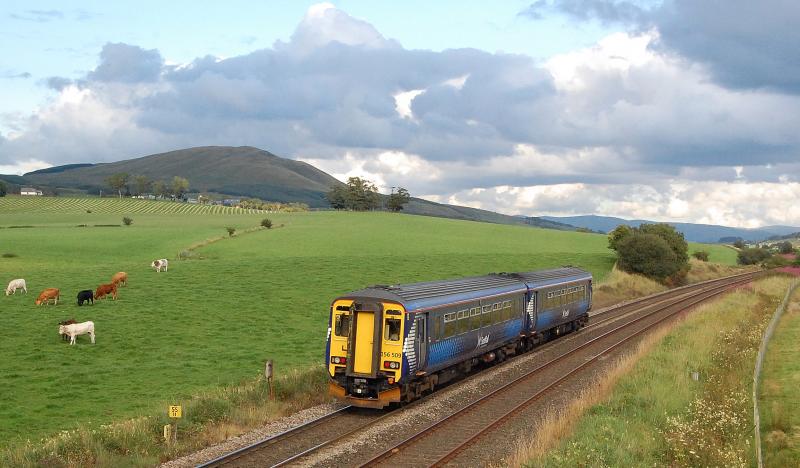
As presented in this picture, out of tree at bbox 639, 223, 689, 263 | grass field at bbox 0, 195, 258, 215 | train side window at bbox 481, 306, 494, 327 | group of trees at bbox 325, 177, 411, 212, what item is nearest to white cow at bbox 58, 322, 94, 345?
train side window at bbox 481, 306, 494, 327

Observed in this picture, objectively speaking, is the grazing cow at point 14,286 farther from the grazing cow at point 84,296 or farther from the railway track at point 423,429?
the railway track at point 423,429

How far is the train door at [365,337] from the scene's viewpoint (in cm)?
2116

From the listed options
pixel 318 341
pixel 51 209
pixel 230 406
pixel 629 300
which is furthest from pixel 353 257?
pixel 51 209

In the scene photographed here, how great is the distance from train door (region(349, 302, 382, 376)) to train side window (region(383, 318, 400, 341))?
0.23 m

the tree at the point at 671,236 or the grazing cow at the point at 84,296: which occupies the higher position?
the tree at the point at 671,236

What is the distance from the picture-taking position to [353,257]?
70.7 m

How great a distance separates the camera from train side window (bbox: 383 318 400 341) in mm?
21125

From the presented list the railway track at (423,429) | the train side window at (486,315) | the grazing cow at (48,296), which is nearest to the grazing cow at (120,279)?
the grazing cow at (48,296)

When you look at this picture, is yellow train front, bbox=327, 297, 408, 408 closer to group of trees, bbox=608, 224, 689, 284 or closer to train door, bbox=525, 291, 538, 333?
train door, bbox=525, 291, 538, 333

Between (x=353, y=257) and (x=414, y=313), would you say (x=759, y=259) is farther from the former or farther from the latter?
(x=414, y=313)

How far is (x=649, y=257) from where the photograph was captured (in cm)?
7444

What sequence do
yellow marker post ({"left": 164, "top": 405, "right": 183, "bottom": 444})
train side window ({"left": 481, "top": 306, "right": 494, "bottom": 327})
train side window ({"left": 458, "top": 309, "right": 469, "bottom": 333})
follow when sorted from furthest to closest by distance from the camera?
train side window ({"left": 481, "top": 306, "right": 494, "bottom": 327}) < train side window ({"left": 458, "top": 309, "right": 469, "bottom": 333}) < yellow marker post ({"left": 164, "top": 405, "right": 183, "bottom": 444})

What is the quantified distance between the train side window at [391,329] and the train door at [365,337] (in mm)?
230

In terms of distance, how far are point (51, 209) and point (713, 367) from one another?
5853 inches
